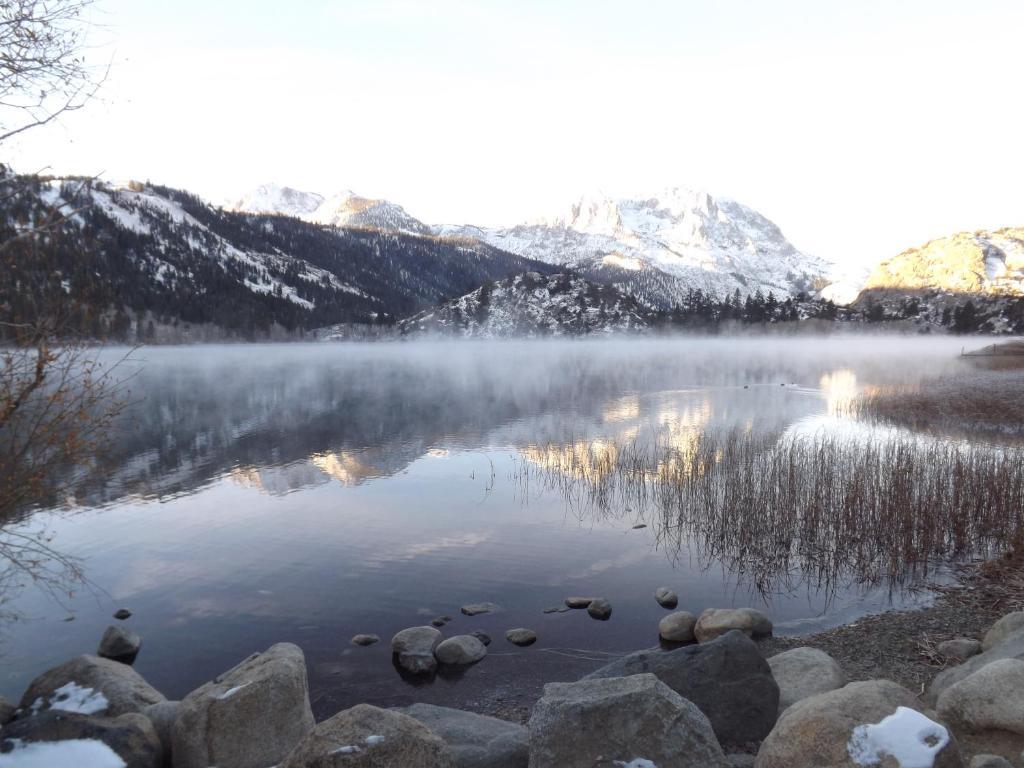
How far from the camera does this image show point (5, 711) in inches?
404

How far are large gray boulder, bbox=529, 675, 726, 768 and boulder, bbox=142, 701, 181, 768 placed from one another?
17.9ft

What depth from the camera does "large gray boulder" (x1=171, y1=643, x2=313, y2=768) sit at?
8.92m

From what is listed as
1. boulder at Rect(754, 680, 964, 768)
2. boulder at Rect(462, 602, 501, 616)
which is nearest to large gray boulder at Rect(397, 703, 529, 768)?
boulder at Rect(754, 680, 964, 768)

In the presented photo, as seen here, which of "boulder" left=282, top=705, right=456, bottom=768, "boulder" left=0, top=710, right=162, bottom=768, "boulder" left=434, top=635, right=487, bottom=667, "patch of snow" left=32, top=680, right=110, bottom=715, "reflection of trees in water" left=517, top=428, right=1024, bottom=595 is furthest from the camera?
"reflection of trees in water" left=517, top=428, right=1024, bottom=595

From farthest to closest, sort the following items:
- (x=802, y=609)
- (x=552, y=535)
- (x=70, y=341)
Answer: (x=552, y=535), (x=802, y=609), (x=70, y=341)

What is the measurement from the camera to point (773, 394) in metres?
60.6

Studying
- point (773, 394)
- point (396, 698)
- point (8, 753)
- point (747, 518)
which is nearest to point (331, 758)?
point (8, 753)

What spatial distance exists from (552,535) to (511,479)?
8295 mm

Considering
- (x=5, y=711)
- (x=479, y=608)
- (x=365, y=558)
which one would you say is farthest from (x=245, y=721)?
(x=365, y=558)

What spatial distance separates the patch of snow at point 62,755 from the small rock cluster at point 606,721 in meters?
0.02

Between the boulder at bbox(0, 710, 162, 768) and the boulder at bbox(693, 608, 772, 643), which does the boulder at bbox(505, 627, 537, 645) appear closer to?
the boulder at bbox(693, 608, 772, 643)

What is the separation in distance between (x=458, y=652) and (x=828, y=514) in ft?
41.9

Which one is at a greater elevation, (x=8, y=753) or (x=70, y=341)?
(x=70, y=341)

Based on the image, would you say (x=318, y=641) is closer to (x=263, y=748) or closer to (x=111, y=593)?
(x=263, y=748)
